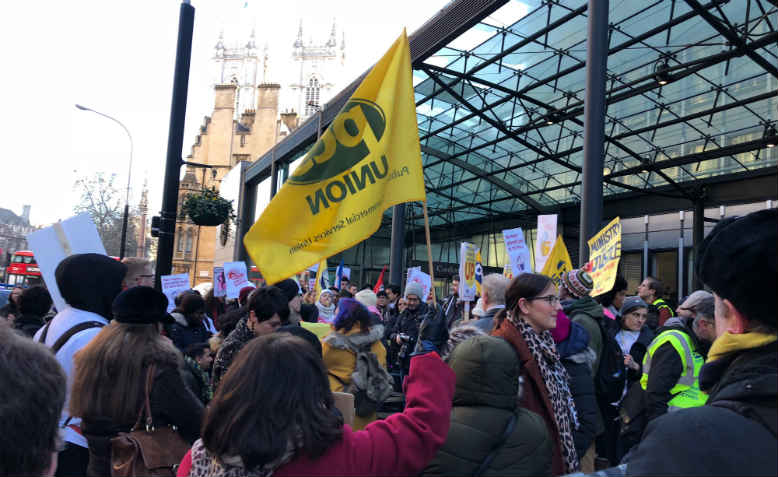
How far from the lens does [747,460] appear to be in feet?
4.00

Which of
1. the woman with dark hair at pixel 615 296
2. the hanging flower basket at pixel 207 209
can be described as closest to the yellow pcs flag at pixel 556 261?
the woman with dark hair at pixel 615 296

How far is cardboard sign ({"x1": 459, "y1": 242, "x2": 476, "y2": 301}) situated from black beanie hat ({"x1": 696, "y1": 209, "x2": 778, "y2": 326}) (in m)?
9.07

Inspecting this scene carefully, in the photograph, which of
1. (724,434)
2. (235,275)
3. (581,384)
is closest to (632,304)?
(581,384)

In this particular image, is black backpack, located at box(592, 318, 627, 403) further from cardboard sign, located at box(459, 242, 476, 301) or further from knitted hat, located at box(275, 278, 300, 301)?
cardboard sign, located at box(459, 242, 476, 301)

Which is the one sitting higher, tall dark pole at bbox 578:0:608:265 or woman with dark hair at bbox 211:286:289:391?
tall dark pole at bbox 578:0:608:265

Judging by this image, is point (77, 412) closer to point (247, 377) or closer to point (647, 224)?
point (247, 377)

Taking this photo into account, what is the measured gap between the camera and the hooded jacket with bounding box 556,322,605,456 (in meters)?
3.73

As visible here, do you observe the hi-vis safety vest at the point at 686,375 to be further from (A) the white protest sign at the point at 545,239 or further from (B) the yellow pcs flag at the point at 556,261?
(A) the white protest sign at the point at 545,239

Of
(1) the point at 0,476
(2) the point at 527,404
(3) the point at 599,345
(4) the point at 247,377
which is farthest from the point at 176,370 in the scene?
(3) the point at 599,345

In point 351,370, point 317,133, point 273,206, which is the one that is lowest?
point 351,370

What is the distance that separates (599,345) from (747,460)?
3.55 meters

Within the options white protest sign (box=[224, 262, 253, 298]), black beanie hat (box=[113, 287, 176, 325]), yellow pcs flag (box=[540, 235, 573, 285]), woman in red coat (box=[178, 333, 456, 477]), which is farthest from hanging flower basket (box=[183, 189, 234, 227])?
woman in red coat (box=[178, 333, 456, 477])

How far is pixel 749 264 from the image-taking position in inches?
55.4

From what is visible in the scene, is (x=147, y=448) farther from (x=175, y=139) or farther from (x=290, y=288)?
(x=175, y=139)
